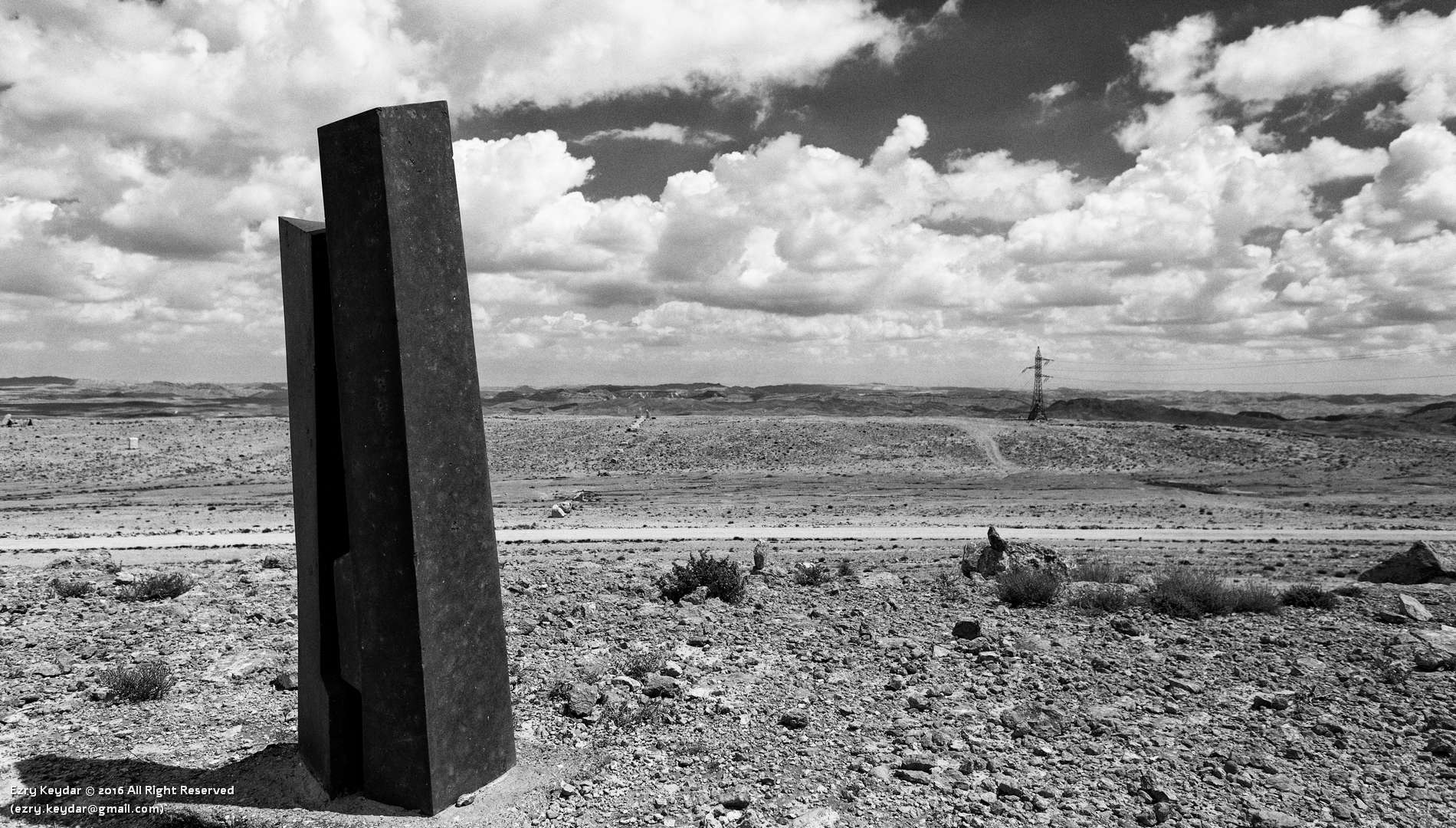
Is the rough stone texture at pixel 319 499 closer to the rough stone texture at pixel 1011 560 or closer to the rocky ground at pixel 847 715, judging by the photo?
the rocky ground at pixel 847 715

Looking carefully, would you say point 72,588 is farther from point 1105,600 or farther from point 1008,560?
point 1105,600

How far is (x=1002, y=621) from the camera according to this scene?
914 centimetres

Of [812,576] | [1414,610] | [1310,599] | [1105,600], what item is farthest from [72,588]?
[1414,610]

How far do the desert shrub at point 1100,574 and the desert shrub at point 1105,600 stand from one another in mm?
1707

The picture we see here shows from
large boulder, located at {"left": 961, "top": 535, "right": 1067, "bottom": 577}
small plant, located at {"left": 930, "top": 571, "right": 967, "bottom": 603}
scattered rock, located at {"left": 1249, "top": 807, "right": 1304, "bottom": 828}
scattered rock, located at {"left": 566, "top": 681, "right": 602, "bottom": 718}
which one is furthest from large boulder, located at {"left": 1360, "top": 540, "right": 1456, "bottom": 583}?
scattered rock, located at {"left": 566, "top": 681, "right": 602, "bottom": 718}

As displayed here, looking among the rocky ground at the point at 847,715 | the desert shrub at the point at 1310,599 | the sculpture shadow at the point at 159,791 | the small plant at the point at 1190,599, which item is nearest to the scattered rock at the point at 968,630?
the rocky ground at the point at 847,715

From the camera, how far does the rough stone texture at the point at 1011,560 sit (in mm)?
11773

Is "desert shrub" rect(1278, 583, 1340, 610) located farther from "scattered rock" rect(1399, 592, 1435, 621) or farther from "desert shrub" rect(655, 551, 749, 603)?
"desert shrub" rect(655, 551, 749, 603)

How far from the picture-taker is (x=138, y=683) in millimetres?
7098

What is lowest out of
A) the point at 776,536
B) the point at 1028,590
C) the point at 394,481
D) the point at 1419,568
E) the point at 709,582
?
the point at 776,536

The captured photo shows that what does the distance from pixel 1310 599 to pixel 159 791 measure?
11829mm

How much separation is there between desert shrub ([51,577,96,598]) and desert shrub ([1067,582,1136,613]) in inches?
503

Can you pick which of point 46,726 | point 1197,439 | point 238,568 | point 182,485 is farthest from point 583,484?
point 1197,439

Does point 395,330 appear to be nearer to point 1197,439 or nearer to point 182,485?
point 182,485
